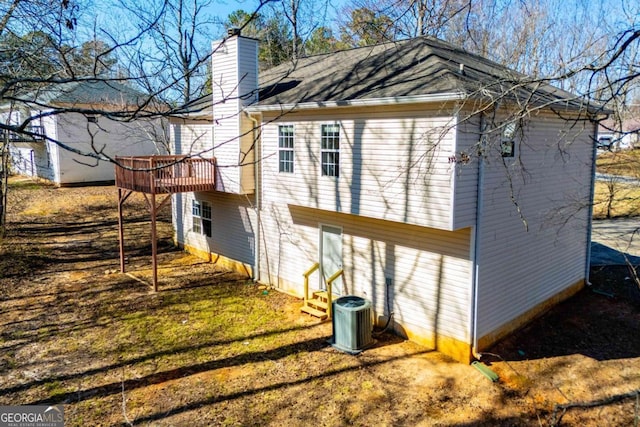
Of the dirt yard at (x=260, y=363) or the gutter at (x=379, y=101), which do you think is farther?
the gutter at (x=379, y=101)

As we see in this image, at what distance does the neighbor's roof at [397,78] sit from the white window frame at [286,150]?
716 mm

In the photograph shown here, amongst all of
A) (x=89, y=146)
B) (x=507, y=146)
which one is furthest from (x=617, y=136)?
(x=89, y=146)

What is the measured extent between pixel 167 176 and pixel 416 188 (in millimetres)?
8452

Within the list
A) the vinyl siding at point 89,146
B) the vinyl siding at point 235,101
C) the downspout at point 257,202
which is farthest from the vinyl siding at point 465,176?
the vinyl siding at point 89,146

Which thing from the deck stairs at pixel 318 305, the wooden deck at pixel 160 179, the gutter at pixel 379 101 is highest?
the gutter at pixel 379 101

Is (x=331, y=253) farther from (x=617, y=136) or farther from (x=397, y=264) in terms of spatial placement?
(x=617, y=136)

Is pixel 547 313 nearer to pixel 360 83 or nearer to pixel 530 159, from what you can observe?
pixel 530 159

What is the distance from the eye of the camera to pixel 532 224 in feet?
36.3

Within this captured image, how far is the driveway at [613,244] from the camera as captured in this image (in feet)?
53.1

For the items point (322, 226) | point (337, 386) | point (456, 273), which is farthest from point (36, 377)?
point (456, 273)

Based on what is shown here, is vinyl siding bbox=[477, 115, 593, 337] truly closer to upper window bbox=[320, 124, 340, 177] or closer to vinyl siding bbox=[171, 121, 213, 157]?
upper window bbox=[320, 124, 340, 177]

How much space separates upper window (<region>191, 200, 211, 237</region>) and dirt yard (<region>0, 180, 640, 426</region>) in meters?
2.25

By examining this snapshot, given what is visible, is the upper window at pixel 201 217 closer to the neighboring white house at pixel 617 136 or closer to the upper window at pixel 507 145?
the upper window at pixel 507 145

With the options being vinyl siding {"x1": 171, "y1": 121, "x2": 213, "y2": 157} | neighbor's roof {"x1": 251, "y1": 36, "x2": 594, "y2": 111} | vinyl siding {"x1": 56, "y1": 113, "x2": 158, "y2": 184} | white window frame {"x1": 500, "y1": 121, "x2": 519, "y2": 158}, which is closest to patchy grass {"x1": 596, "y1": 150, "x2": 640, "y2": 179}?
neighbor's roof {"x1": 251, "y1": 36, "x2": 594, "y2": 111}
